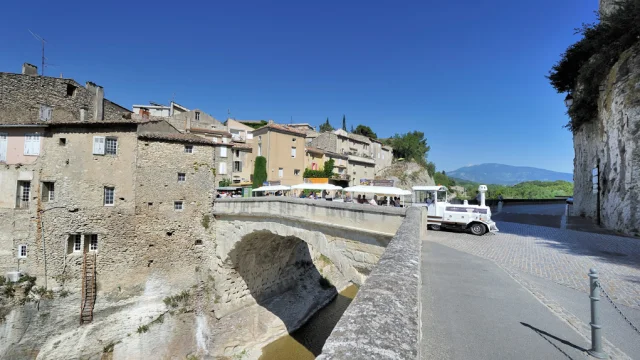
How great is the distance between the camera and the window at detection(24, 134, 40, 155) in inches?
618

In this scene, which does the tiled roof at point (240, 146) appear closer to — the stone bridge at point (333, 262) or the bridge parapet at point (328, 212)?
the stone bridge at point (333, 262)

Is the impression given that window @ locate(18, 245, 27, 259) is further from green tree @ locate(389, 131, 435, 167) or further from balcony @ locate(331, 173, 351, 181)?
green tree @ locate(389, 131, 435, 167)

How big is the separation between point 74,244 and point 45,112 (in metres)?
8.96

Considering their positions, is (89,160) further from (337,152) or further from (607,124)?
(337,152)

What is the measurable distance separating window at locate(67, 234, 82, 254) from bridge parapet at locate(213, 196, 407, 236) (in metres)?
8.56

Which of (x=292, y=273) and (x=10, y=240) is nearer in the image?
(x=10, y=240)

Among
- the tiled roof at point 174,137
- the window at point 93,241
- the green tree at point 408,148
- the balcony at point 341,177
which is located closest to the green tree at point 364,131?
the green tree at point 408,148

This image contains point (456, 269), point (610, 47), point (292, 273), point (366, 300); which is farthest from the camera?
point (292, 273)

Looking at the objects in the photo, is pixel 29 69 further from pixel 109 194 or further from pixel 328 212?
pixel 328 212

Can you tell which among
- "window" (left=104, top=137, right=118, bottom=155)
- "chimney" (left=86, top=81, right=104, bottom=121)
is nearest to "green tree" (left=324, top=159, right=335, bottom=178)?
"chimney" (left=86, top=81, right=104, bottom=121)

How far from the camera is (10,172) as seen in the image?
51.2 feet

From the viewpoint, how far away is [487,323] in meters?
3.53

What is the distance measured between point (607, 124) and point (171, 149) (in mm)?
25106

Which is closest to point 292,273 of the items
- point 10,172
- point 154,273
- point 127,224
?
point 154,273
